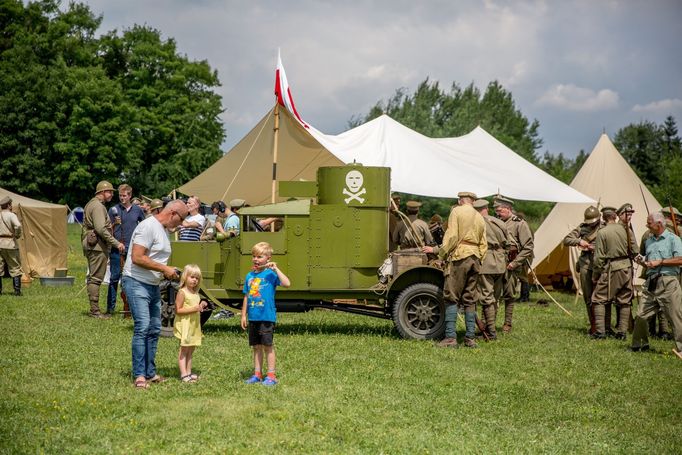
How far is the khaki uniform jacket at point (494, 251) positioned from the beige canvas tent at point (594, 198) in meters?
7.63

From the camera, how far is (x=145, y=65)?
50.7 meters

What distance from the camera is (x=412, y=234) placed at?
12.1m

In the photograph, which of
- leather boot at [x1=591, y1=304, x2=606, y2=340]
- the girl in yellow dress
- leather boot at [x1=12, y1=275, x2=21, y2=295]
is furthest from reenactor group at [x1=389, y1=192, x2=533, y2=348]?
leather boot at [x1=12, y1=275, x2=21, y2=295]

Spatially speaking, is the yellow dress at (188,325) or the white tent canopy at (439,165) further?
the white tent canopy at (439,165)

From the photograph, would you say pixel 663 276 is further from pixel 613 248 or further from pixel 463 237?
pixel 463 237

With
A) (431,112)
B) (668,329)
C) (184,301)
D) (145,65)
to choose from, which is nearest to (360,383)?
(184,301)

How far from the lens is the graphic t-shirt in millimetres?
7566

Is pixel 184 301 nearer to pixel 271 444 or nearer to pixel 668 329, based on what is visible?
pixel 271 444

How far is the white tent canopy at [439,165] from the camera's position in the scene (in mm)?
15539

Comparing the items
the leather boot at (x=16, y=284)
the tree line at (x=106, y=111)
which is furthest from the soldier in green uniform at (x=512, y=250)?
the tree line at (x=106, y=111)

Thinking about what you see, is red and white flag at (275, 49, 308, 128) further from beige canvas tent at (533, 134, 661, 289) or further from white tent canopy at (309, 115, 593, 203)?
beige canvas tent at (533, 134, 661, 289)

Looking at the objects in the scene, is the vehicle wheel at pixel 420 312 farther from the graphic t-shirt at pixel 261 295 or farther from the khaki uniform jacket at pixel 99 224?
the khaki uniform jacket at pixel 99 224

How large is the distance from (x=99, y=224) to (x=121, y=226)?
2.20 feet

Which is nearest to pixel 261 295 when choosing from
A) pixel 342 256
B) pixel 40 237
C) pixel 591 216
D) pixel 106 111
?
pixel 342 256
